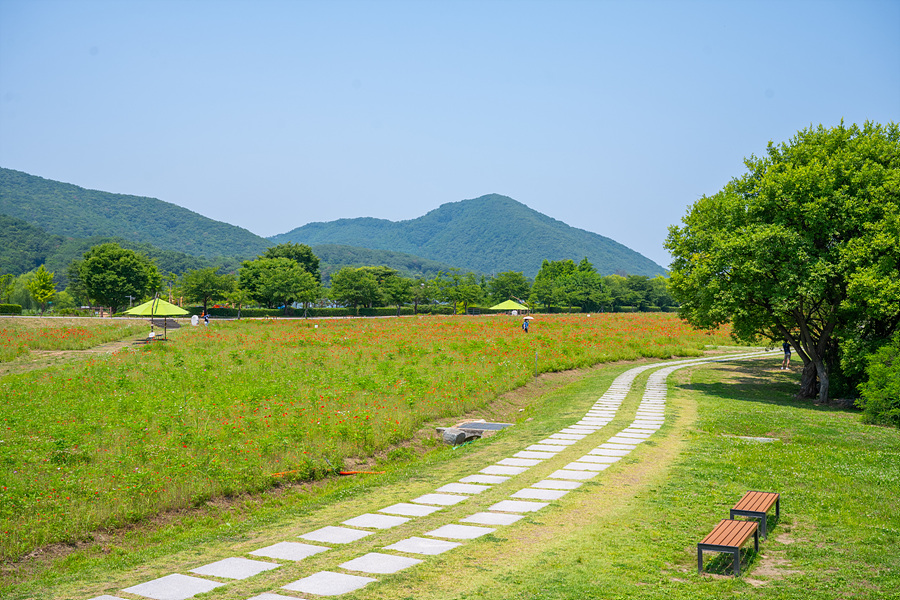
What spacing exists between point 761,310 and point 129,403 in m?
22.4

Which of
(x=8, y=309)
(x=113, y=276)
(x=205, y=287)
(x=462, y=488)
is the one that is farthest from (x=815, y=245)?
(x=113, y=276)

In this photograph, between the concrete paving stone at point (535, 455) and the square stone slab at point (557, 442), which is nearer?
the concrete paving stone at point (535, 455)

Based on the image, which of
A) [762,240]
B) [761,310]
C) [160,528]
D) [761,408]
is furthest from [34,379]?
[761,310]

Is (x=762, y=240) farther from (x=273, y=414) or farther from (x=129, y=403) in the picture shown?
(x=129, y=403)

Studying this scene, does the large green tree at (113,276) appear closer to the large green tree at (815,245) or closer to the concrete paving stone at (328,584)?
the large green tree at (815,245)

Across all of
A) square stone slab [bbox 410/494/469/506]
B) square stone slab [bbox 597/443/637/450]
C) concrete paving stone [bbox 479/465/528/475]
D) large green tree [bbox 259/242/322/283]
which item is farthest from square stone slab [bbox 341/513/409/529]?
large green tree [bbox 259/242/322/283]

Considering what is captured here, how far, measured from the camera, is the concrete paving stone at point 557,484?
10180 mm

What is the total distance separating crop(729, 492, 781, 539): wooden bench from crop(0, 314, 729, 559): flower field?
292 inches

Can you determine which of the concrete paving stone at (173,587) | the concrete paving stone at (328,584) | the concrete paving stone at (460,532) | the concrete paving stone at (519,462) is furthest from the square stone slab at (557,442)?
the concrete paving stone at (173,587)

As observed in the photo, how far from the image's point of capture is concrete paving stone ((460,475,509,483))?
1067 centimetres

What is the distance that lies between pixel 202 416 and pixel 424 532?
819cm

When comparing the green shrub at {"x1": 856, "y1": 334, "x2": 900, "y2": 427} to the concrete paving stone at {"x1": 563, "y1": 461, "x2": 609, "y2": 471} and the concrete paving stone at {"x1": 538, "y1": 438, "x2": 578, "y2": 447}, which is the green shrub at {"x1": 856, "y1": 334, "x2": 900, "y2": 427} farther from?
the concrete paving stone at {"x1": 563, "y1": 461, "x2": 609, "y2": 471}

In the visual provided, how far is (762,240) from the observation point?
21656mm

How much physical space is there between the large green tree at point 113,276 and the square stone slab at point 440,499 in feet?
249
